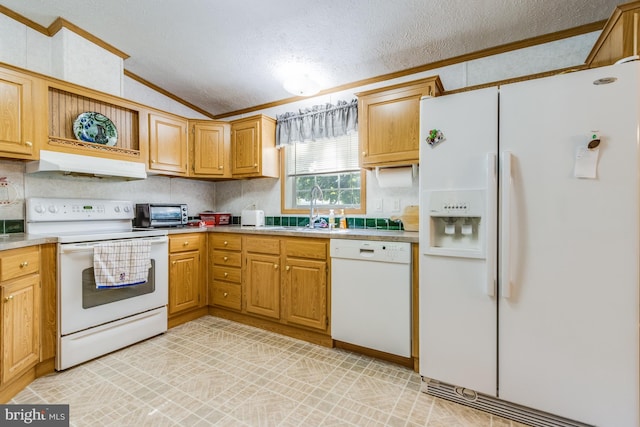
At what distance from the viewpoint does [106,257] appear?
7.15ft

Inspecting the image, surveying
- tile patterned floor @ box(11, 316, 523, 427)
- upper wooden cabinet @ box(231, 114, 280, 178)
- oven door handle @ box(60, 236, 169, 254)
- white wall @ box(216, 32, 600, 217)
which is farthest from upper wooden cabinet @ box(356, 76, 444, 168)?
oven door handle @ box(60, 236, 169, 254)

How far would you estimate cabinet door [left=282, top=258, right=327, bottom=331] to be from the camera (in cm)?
241

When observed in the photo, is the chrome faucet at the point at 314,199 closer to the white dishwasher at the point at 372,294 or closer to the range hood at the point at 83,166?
the white dishwasher at the point at 372,294

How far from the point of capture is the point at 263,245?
273 cm

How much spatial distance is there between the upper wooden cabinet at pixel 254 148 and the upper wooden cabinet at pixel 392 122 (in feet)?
3.90

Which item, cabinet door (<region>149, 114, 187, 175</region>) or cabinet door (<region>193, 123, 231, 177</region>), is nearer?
cabinet door (<region>149, 114, 187, 175</region>)

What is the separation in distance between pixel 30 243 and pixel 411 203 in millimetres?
2779

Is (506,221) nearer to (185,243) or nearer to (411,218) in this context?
(411,218)

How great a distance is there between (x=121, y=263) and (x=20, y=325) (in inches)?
24.9

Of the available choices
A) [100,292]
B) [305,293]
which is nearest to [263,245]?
[305,293]

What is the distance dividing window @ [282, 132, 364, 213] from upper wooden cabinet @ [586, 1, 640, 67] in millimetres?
1839

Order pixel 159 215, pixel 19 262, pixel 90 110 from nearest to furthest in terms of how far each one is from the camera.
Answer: pixel 19 262
pixel 90 110
pixel 159 215

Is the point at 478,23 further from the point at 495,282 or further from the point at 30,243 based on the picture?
the point at 30,243

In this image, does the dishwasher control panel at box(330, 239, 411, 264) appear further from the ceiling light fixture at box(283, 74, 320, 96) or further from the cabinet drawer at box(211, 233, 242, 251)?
the ceiling light fixture at box(283, 74, 320, 96)
